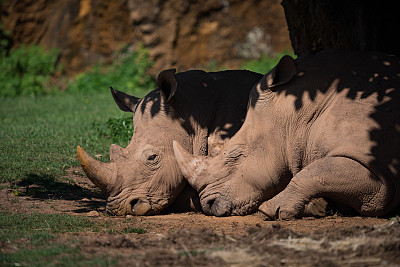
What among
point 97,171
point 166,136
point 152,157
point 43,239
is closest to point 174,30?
point 166,136

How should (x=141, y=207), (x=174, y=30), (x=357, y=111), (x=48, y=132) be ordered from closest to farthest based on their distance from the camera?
(x=357, y=111)
(x=141, y=207)
(x=48, y=132)
(x=174, y=30)

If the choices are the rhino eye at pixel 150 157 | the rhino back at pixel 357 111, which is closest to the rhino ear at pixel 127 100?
the rhino eye at pixel 150 157

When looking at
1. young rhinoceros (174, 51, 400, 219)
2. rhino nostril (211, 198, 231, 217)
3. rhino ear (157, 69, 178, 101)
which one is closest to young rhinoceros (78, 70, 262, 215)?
rhino ear (157, 69, 178, 101)

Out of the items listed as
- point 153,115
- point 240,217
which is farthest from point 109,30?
point 240,217

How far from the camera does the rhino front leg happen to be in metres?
5.81

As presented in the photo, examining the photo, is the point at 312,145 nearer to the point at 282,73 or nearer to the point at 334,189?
the point at 334,189

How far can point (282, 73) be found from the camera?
653 centimetres

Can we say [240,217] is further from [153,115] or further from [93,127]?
[93,127]

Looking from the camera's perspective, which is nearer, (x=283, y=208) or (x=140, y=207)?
(x=283, y=208)

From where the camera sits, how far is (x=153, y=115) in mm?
7062

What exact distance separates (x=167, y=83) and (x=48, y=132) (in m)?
4.28

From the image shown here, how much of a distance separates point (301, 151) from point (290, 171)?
0.88 ft

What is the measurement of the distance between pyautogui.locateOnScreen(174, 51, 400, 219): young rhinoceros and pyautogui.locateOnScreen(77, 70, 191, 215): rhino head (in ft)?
0.76

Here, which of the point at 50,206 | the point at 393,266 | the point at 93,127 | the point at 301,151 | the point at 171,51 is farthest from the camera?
the point at 171,51
